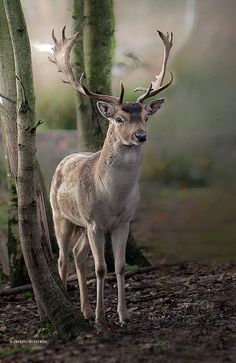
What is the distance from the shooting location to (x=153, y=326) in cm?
531

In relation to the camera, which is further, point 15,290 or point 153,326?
point 15,290

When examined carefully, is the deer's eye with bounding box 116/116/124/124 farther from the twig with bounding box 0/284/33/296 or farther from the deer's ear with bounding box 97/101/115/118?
the twig with bounding box 0/284/33/296

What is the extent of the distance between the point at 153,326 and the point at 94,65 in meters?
3.67

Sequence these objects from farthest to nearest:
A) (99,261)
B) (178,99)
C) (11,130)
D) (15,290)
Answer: (178,99)
(15,290)
(99,261)
(11,130)

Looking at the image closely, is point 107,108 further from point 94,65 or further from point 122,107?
point 94,65

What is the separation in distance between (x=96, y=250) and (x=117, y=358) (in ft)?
5.44

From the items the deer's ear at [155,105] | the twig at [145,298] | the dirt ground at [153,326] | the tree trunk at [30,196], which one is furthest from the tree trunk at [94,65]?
the tree trunk at [30,196]

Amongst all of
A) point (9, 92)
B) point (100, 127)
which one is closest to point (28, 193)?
point (9, 92)

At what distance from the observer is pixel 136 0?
11664mm

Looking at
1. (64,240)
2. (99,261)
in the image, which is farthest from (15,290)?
(99,261)

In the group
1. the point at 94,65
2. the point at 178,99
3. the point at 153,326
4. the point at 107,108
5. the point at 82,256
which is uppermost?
the point at 94,65

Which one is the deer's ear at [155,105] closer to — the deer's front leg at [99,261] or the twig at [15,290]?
the deer's front leg at [99,261]

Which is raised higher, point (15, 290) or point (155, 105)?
point (155, 105)

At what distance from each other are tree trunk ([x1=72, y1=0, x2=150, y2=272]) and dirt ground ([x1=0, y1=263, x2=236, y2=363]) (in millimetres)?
1012
